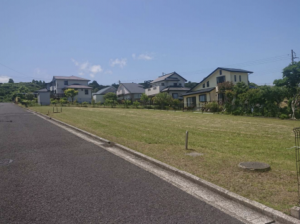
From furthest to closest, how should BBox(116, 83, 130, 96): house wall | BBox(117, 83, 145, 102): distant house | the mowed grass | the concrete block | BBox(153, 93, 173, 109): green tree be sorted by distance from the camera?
BBox(116, 83, 130, 96): house wall
BBox(117, 83, 145, 102): distant house
BBox(153, 93, 173, 109): green tree
the mowed grass
the concrete block

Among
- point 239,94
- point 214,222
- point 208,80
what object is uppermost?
point 208,80

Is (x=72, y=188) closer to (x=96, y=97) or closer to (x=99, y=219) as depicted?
(x=99, y=219)

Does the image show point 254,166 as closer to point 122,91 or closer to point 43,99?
point 43,99

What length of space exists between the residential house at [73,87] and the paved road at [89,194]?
2125 inches

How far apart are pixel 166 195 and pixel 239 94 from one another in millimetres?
22092

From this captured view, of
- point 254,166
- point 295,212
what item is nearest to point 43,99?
point 254,166

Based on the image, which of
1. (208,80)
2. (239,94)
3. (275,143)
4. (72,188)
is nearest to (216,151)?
(275,143)

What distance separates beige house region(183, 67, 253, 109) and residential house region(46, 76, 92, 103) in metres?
30.2

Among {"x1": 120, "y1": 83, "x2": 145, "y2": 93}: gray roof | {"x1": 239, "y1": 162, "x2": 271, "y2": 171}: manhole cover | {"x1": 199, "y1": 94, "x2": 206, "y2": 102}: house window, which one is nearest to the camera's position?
{"x1": 239, "y1": 162, "x2": 271, "y2": 171}: manhole cover

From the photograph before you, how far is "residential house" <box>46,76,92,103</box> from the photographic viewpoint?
59625mm

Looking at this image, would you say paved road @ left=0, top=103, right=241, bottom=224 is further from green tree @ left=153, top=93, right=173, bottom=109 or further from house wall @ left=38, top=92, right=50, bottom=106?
house wall @ left=38, top=92, right=50, bottom=106

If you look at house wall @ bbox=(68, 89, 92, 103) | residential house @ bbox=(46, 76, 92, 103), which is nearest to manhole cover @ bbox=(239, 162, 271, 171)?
residential house @ bbox=(46, 76, 92, 103)

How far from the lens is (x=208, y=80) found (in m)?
39.1

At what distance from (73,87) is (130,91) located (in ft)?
45.9
